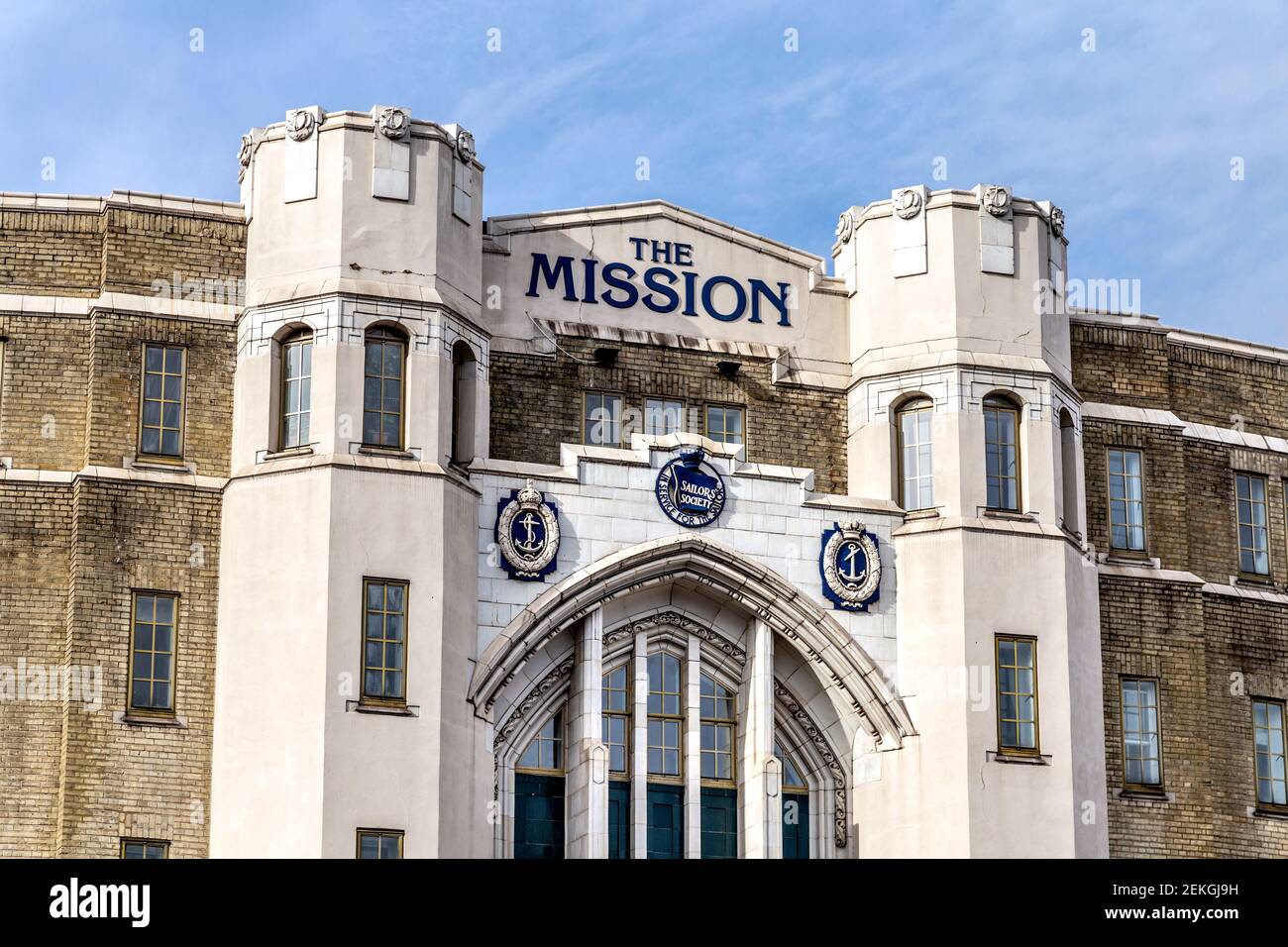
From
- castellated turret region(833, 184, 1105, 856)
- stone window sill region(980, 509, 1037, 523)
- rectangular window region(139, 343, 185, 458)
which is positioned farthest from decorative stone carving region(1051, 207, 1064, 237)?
rectangular window region(139, 343, 185, 458)

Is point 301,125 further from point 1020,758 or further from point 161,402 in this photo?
point 1020,758

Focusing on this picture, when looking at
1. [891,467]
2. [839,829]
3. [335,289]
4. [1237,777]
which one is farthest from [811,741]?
[335,289]

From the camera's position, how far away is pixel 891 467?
4394cm

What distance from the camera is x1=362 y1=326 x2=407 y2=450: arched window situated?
40.7 metres

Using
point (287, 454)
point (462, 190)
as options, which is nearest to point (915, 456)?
point (462, 190)

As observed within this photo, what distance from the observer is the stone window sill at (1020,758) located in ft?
138

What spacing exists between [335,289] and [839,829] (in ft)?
38.1

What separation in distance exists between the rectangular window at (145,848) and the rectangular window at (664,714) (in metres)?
7.61

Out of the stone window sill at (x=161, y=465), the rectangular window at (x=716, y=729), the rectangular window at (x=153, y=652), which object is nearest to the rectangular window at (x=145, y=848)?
the rectangular window at (x=153, y=652)

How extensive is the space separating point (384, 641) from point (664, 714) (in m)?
5.15

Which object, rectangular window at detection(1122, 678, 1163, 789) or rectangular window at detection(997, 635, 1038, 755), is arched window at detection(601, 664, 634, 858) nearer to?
rectangular window at detection(997, 635, 1038, 755)

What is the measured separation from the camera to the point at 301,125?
136 feet

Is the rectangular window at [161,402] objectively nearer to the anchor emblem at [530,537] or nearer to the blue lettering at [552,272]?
the anchor emblem at [530,537]
